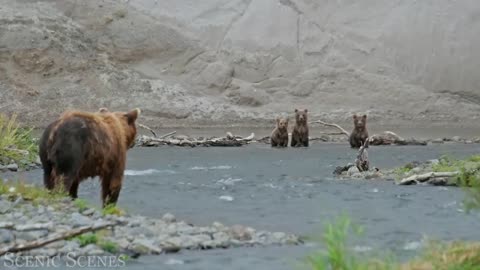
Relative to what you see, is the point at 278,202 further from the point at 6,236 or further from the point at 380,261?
the point at 380,261

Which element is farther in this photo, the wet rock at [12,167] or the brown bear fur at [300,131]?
the brown bear fur at [300,131]

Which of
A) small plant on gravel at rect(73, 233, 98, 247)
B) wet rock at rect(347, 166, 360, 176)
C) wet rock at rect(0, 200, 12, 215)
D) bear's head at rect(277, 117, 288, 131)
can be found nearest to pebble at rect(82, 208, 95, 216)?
wet rock at rect(0, 200, 12, 215)

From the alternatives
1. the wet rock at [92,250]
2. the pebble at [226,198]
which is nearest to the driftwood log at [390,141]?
the pebble at [226,198]

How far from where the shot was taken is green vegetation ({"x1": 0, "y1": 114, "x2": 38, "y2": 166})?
68.9ft

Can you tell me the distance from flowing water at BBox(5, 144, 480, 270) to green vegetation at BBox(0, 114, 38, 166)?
1.63 metres

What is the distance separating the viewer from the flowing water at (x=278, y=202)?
1032 cm

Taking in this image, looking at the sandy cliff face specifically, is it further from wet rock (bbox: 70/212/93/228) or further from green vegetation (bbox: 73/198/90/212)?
wet rock (bbox: 70/212/93/228)

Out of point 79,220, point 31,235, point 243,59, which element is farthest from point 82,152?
point 243,59

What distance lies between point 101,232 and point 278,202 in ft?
17.9

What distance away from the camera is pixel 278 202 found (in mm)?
15391

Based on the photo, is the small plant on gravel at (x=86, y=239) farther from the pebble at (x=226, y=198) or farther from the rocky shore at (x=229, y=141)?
the rocky shore at (x=229, y=141)

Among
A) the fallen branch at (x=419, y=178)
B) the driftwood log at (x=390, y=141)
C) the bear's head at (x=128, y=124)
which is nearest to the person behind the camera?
the bear's head at (x=128, y=124)

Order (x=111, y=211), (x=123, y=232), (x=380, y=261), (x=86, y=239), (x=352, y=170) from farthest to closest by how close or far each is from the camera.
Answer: (x=352, y=170)
(x=111, y=211)
(x=123, y=232)
(x=86, y=239)
(x=380, y=261)

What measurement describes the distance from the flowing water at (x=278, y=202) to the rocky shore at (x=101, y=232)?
0.31 m
